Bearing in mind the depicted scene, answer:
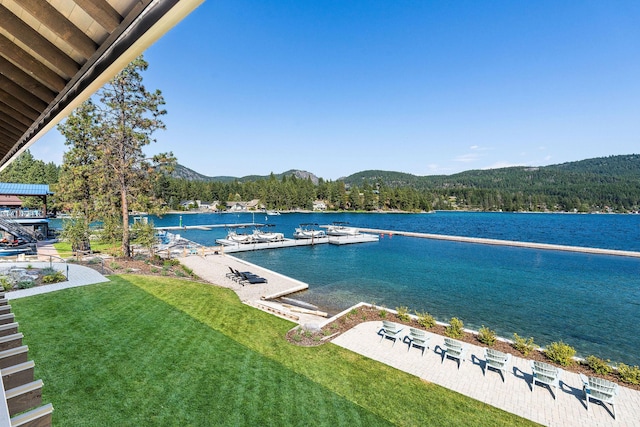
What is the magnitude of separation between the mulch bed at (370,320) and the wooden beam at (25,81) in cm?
944

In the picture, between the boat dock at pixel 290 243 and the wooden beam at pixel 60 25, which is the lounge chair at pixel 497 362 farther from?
the boat dock at pixel 290 243

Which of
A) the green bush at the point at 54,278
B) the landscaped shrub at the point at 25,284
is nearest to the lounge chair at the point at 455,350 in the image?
the green bush at the point at 54,278

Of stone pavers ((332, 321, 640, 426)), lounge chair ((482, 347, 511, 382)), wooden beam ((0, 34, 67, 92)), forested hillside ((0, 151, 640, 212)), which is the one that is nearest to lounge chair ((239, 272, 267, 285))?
stone pavers ((332, 321, 640, 426))

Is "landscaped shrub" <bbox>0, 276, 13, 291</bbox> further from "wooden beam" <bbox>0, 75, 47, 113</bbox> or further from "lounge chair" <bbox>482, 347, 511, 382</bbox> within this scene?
"lounge chair" <bbox>482, 347, 511, 382</bbox>

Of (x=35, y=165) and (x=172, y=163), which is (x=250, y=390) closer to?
(x=172, y=163)

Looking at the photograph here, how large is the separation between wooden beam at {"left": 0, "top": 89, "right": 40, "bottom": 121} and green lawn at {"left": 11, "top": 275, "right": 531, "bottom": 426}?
17.1ft

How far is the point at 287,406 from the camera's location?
22.1 ft

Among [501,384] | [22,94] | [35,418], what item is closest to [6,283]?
[22,94]

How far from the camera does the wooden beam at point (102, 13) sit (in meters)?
1.64

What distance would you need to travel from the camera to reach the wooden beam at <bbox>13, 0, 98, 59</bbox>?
1775mm

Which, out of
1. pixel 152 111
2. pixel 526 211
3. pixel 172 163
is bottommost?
pixel 526 211

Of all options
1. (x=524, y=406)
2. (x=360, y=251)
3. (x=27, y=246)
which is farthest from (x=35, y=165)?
(x=524, y=406)

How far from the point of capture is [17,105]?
A: 10.0ft

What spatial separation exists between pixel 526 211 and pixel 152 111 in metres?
164
